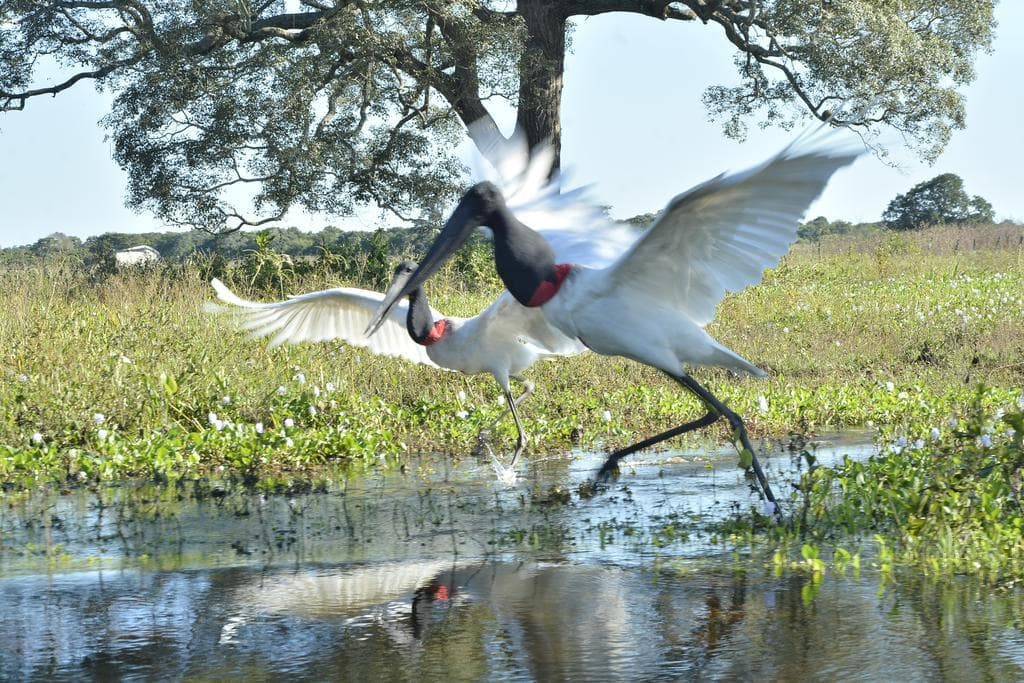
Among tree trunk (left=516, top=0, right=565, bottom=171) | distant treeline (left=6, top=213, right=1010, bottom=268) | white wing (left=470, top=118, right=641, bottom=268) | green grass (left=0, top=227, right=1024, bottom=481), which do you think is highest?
tree trunk (left=516, top=0, right=565, bottom=171)

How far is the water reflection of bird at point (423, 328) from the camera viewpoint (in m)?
7.37

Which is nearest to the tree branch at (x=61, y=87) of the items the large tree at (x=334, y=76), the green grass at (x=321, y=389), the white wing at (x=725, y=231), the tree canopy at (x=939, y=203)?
the large tree at (x=334, y=76)

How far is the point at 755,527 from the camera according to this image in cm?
490

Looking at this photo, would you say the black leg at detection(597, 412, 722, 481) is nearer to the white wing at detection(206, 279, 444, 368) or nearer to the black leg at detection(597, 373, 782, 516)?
the black leg at detection(597, 373, 782, 516)

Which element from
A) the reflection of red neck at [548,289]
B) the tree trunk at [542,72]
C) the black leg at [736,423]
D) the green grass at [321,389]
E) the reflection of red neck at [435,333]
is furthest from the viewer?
the tree trunk at [542,72]

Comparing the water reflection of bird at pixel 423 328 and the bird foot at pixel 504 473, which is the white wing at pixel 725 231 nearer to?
the bird foot at pixel 504 473

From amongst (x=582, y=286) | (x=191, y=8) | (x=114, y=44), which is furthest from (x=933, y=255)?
(x=582, y=286)

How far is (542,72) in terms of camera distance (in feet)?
68.5

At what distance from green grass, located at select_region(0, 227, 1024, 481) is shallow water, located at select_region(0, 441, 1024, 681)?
112 cm

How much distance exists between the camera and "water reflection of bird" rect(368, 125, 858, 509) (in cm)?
474

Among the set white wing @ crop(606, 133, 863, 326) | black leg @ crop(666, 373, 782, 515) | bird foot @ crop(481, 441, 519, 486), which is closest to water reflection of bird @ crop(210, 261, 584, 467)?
bird foot @ crop(481, 441, 519, 486)

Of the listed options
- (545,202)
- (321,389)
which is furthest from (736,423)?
(321,389)

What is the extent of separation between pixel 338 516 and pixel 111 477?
1710mm

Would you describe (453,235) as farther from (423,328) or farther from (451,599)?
(451,599)
